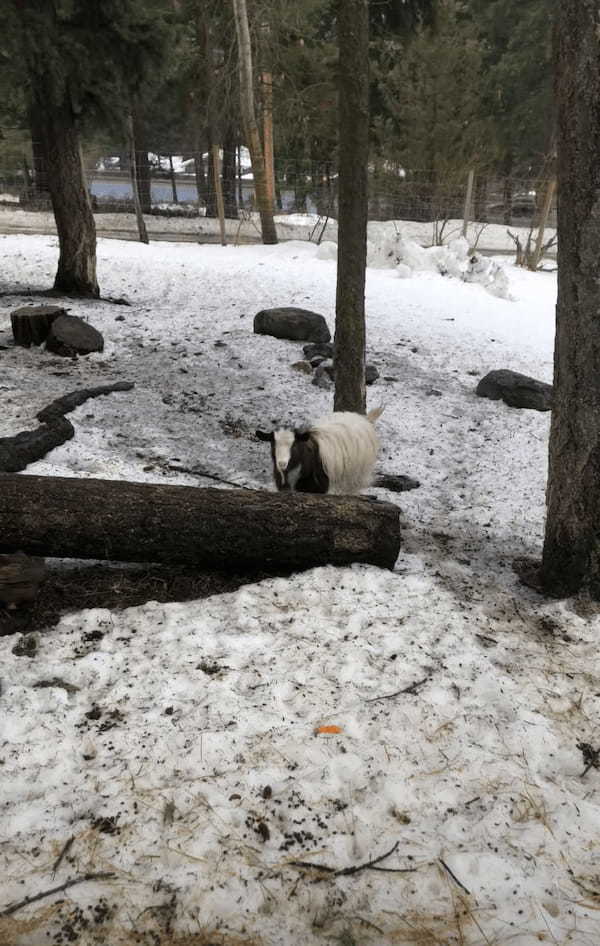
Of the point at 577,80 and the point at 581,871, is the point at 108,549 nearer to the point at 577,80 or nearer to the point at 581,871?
the point at 581,871

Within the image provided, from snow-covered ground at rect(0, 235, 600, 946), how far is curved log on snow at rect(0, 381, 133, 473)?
15 cm

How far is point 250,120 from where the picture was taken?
17219mm

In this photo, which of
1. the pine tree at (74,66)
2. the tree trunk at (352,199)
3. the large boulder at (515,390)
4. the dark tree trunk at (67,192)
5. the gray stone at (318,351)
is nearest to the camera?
the tree trunk at (352,199)

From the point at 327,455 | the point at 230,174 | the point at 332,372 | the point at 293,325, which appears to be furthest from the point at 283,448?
the point at 230,174

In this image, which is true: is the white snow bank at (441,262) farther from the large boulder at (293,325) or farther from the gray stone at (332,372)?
the gray stone at (332,372)

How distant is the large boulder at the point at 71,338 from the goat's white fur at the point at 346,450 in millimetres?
4696

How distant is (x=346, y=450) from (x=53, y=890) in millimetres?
4246

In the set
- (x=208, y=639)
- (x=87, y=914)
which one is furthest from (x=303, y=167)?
(x=87, y=914)

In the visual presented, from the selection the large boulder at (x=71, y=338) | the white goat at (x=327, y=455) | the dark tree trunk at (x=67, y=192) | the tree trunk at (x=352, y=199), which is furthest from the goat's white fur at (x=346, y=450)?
the dark tree trunk at (x=67, y=192)

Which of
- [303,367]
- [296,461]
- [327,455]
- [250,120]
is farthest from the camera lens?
[250,120]

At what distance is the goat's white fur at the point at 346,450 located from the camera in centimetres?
582

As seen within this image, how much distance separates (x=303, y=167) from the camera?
2628 cm

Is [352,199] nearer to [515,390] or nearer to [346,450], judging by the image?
[346,450]

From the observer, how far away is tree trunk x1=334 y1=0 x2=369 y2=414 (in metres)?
6.20
